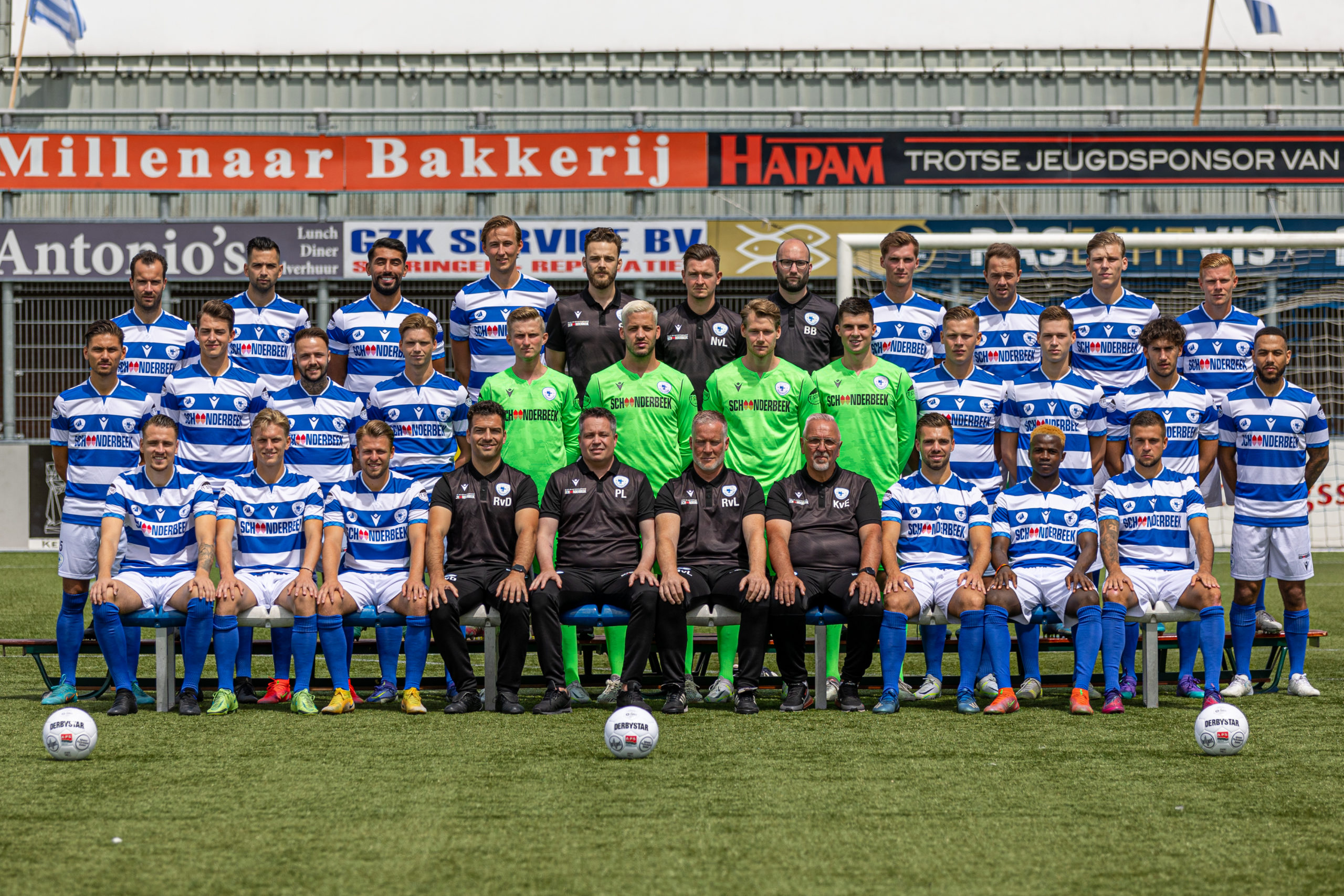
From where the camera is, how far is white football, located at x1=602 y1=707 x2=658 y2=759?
498cm

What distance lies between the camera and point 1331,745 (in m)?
5.34

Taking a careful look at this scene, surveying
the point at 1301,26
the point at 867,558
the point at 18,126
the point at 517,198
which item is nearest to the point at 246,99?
the point at 18,126

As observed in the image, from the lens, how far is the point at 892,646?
20.4ft

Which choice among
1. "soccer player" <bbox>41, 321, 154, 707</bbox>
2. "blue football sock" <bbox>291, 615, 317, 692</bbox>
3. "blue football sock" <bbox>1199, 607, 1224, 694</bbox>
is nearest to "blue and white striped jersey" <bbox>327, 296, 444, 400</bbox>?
"soccer player" <bbox>41, 321, 154, 707</bbox>

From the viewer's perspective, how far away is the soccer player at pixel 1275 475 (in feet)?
22.6

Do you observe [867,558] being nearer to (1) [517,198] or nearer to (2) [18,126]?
(1) [517,198]

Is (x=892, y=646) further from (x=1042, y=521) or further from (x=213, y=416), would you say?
(x=213, y=416)

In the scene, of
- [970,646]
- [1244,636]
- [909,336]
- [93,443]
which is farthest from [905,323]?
[93,443]

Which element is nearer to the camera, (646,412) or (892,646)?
(892,646)

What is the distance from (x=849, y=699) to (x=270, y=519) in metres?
2.74

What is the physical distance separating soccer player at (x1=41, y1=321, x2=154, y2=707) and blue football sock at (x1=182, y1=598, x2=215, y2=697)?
57 centimetres

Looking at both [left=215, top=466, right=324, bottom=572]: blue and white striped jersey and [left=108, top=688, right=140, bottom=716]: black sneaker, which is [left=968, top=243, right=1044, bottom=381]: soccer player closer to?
[left=215, top=466, right=324, bottom=572]: blue and white striped jersey

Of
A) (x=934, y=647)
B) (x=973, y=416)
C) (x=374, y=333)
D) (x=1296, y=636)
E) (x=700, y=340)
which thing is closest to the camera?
(x=934, y=647)

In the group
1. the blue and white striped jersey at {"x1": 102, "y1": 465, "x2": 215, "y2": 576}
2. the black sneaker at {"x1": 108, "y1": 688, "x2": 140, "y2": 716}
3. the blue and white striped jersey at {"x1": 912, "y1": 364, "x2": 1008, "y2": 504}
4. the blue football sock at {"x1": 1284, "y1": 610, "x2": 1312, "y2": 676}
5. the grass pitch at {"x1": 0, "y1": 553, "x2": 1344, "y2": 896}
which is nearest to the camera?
the grass pitch at {"x1": 0, "y1": 553, "x2": 1344, "y2": 896}
